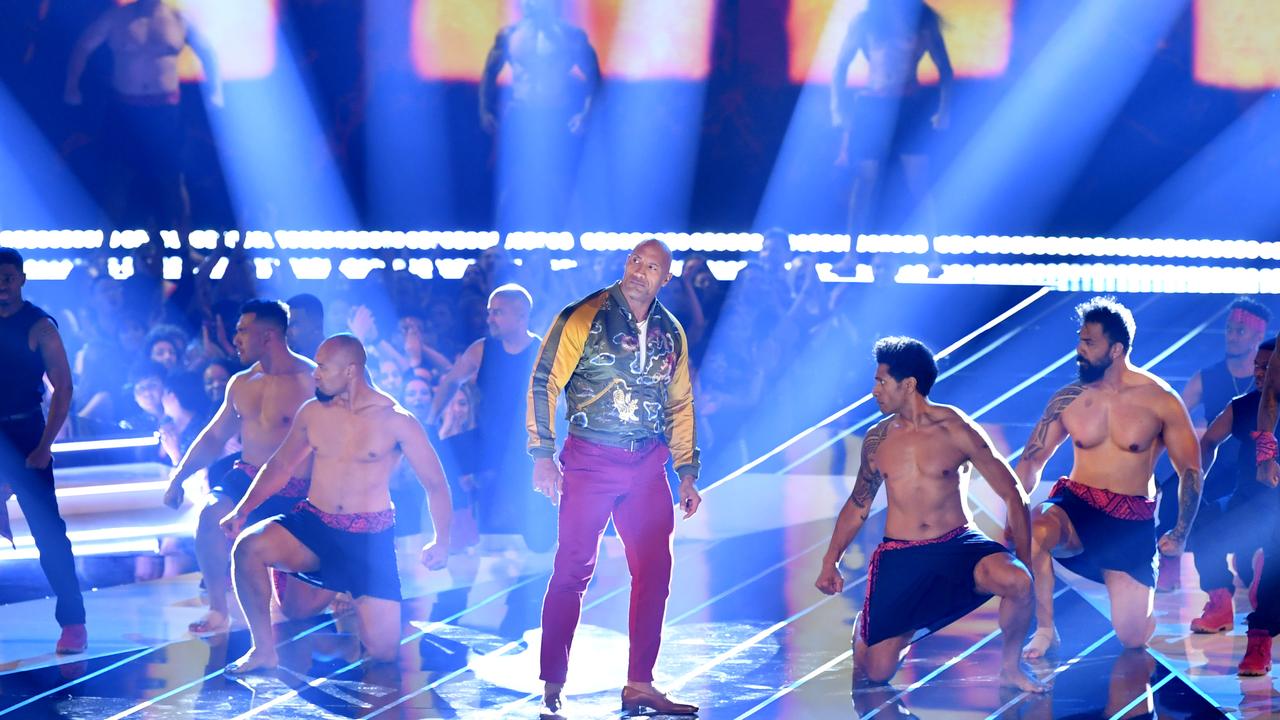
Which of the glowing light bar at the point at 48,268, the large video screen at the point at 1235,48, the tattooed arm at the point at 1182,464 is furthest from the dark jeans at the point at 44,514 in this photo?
the large video screen at the point at 1235,48

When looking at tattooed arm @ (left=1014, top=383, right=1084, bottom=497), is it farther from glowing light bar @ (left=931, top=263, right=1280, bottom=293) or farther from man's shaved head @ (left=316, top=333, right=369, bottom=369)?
glowing light bar @ (left=931, top=263, right=1280, bottom=293)

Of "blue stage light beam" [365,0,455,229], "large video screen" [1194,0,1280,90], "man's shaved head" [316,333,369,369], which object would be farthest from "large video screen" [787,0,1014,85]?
"man's shaved head" [316,333,369,369]

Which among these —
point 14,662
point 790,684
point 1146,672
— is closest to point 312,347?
point 14,662

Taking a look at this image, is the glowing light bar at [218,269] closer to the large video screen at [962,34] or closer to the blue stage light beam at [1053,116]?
the large video screen at [962,34]

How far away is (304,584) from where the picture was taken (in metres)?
6.27

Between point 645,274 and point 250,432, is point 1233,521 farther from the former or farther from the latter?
point 250,432

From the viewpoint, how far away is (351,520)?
5633 millimetres

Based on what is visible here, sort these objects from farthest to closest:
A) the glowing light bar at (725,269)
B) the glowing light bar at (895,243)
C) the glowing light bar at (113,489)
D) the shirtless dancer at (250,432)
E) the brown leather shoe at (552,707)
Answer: the glowing light bar at (725,269), the glowing light bar at (895,243), the glowing light bar at (113,489), the shirtless dancer at (250,432), the brown leather shoe at (552,707)

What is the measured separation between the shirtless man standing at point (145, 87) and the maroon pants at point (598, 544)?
24.5ft

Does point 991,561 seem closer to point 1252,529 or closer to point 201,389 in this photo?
point 1252,529

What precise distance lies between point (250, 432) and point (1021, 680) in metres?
3.21

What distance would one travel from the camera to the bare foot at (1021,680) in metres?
4.98

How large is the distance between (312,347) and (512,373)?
1076mm

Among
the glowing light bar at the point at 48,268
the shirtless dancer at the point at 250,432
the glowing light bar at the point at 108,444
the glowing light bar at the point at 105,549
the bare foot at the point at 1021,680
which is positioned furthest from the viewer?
the glowing light bar at the point at 48,268
